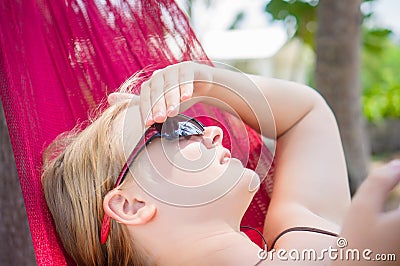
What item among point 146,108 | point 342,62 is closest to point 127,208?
point 146,108

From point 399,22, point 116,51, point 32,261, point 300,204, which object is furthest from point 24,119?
point 399,22

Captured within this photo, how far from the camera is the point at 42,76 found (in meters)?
1.38

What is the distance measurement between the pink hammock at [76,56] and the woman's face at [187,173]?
0.23 metres

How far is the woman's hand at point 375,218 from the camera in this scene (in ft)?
2.68

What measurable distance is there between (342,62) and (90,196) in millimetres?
1661

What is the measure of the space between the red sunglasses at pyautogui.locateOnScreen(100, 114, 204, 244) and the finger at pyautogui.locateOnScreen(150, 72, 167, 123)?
0.04 metres

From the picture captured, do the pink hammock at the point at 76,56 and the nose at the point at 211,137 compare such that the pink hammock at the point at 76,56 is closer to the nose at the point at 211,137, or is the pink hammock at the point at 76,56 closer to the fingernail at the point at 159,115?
the nose at the point at 211,137

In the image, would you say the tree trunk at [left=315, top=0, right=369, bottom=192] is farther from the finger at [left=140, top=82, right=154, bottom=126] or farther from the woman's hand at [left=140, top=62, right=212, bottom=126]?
the finger at [left=140, top=82, right=154, bottom=126]

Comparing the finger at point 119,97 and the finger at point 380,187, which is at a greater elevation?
the finger at point 119,97

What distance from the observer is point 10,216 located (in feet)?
4.91

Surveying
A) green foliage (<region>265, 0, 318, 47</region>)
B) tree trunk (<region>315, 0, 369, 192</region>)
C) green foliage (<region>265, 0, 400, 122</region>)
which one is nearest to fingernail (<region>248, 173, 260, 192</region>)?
tree trunk (<region>315, 0, 369, 192</region>)

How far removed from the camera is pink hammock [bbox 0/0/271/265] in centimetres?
129

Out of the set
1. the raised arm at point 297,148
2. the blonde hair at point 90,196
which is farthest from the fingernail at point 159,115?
the raised arm at point 297,148

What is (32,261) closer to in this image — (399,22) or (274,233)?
(274,233)
